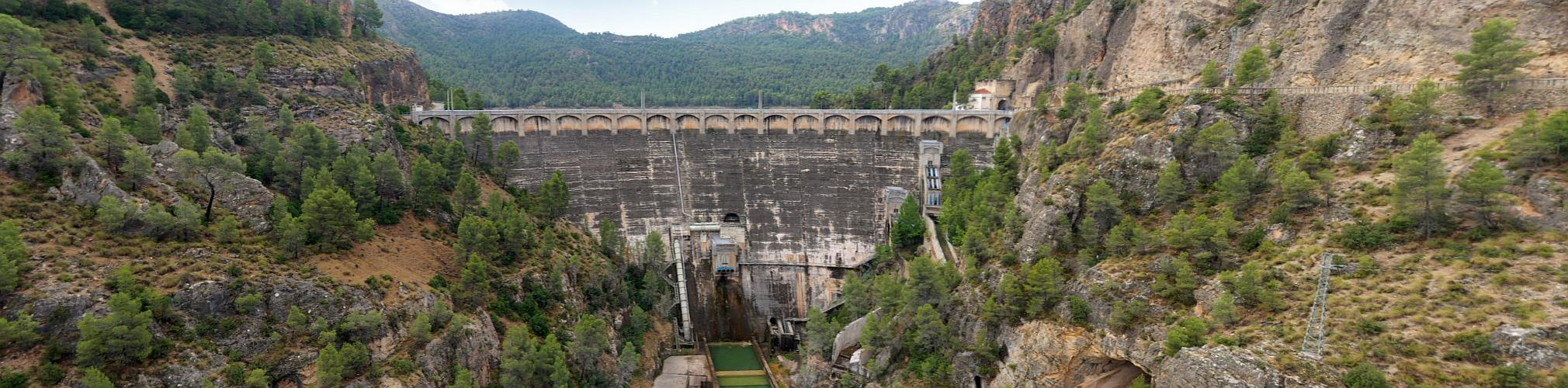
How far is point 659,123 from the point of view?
8100 centimetres

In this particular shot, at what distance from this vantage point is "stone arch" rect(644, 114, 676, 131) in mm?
80938

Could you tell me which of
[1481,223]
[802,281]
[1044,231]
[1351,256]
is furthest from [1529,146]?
[802,281]

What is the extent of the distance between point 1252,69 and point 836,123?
41656 mm

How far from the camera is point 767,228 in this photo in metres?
73.0

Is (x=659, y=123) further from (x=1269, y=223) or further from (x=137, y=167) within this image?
(x=1269, y=223)

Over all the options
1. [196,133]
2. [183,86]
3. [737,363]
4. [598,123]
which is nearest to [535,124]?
[598,123]

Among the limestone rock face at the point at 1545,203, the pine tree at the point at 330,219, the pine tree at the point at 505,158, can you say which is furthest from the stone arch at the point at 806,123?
the limestone rock face at the point at 1545,203

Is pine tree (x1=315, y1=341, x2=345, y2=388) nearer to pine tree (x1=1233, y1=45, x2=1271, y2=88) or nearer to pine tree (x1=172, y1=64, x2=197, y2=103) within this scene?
pine tree (x1=172, y1=64, x2=197, y2=103)

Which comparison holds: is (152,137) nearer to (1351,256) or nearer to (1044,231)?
(1044,231)

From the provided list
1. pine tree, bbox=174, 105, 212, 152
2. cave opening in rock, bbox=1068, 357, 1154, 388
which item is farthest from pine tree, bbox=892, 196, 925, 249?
pine tree, bbox=174, 105, 212, 152

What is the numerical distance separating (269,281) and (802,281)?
135ft

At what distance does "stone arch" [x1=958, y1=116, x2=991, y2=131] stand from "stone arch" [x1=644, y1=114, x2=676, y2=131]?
29229 mm

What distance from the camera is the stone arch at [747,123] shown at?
81625mm

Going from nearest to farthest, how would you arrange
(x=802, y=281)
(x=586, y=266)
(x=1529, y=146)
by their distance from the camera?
(x=1529, y=146) → (x=586, y=266) → (x=802, y=281)
